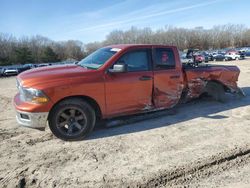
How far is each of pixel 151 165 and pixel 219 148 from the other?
1.31 meters

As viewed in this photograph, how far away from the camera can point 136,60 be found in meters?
5.50

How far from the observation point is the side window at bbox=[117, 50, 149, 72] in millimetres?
5357

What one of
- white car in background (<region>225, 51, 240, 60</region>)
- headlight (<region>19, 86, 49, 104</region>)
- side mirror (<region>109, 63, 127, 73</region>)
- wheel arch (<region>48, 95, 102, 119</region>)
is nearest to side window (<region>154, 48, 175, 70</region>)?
side mirror (<region>109, 63, 127, 73</region>)

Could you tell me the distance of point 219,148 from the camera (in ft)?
13.9

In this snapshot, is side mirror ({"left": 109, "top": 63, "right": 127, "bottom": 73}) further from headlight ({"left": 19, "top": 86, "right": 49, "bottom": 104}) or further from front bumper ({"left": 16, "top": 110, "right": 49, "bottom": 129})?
front bumper ({"left": 16, "top": 110, "right": 49, "bottom": 129})

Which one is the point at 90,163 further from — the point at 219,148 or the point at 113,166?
the point at 219,148

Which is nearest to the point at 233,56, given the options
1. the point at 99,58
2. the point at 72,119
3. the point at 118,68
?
the point at 99,58

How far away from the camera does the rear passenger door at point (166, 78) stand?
5680mm

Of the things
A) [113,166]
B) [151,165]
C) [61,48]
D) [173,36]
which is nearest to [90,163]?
[113,166]

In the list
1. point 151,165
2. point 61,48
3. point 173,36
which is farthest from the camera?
point 173,36

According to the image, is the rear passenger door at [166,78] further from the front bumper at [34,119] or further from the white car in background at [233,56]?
the white car in background at [233,56]

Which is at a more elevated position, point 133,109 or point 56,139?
point 133,109

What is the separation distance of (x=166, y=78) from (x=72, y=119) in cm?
233

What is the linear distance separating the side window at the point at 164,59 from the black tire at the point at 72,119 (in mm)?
1867
